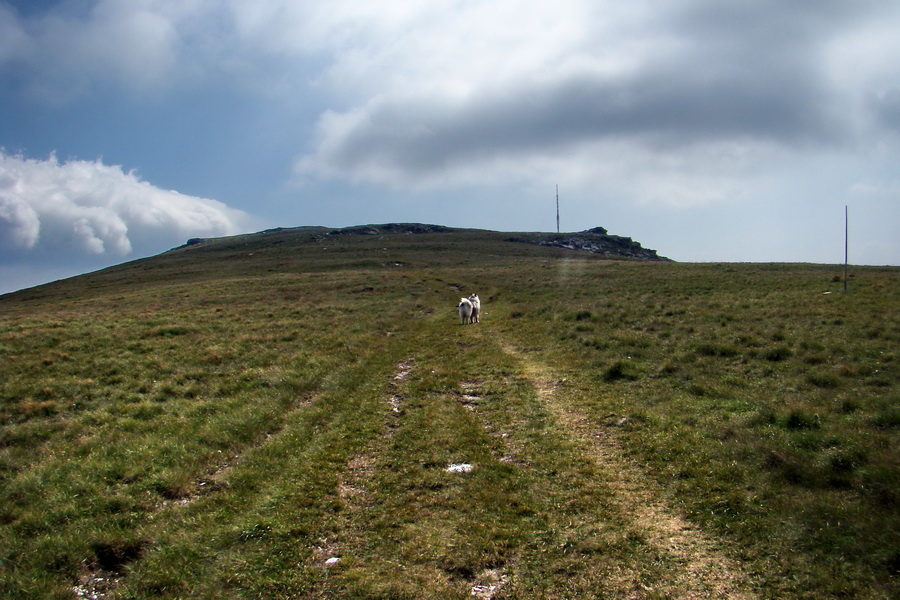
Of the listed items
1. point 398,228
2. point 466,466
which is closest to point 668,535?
→ point 466,466

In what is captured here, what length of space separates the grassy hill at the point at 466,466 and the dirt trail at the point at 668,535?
0.04 metres

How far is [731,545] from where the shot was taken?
636 centimetres

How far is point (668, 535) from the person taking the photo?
663 centimetres

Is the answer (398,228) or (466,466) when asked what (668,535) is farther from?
(398,228)

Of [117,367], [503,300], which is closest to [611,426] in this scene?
[117,367]

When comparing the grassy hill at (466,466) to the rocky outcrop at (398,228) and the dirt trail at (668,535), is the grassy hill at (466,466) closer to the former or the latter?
the dirt trail at (668,535)

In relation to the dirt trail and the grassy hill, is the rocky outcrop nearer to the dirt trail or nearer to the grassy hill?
the grassy hill

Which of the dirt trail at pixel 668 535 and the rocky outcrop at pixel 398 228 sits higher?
the rocky outcrop at pixel 398 228

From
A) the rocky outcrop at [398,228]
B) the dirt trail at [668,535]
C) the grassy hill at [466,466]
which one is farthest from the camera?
the rocky outcrop at [398,228]

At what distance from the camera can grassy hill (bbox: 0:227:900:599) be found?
6035 millimetres

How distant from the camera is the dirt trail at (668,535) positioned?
5602 mm

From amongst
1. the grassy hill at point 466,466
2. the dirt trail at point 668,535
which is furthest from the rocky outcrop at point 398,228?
the dirt trail at point 668,535

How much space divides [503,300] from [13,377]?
3155 cm

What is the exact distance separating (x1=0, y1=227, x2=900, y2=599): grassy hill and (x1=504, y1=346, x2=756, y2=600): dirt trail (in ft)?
0.12
